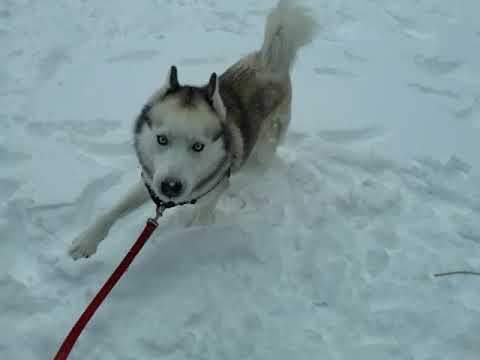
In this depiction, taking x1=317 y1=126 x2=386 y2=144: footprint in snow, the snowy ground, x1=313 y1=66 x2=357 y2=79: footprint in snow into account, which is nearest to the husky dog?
the snowy ground

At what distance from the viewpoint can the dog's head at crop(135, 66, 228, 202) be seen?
2.40 m

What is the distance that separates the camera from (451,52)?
189 inches

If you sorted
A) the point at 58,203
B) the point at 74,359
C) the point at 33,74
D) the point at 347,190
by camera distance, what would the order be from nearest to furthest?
the point at 74,359 → the point at 58,203 → the point at 347,190 → the point at 33,74

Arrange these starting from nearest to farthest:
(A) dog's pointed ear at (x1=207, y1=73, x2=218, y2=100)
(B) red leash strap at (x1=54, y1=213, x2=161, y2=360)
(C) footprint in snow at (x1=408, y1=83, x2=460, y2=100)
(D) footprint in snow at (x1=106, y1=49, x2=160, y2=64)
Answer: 1. (B) red leash strap at (x1=54, y1=213, x2=161, y2=360)
2. (A) dog's pointed ear at (x1=207, y1=73, x2=218, y2=100)
3. (C) footprint in snow at (x1=408, y1=83, x2=460, y2=100)
4. (D) footprint in snow at (x1=106, y1=49, x2=160, y2=64)

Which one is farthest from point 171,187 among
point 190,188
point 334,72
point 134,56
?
point 334,72

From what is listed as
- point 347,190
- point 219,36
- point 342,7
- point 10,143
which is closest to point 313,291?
point 347,190

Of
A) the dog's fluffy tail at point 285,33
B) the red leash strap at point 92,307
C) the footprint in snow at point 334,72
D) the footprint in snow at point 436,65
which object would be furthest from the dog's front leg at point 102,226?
the footprint in snow at point 436,65

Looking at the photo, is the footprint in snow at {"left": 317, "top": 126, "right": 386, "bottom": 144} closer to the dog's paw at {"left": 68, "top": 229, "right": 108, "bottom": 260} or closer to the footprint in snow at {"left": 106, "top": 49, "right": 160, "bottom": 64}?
the footprint in snow at {"left": 106, "top": 49, "right": 160, "bottom": 64}

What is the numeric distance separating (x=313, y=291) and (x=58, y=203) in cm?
162

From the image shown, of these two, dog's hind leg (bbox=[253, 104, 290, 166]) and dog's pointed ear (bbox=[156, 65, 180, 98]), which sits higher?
dog's pointed ear (bbox=[156, 65, 180, 98])

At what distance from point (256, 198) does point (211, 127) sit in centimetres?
100

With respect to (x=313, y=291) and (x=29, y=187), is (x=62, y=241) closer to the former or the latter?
(x=29, y=187)

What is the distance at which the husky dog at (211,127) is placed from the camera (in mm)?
2428

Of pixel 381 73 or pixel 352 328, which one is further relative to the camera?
pixel 381 73
